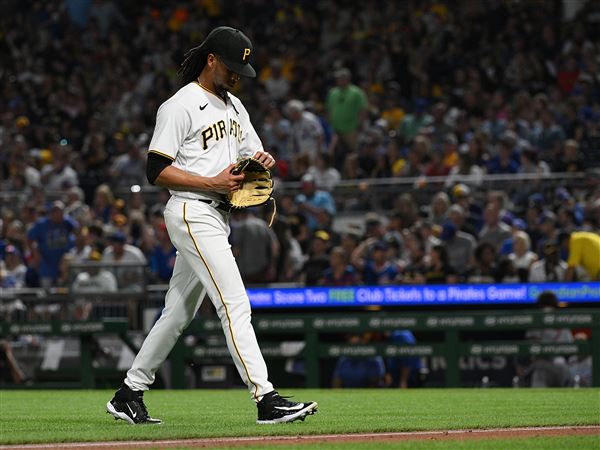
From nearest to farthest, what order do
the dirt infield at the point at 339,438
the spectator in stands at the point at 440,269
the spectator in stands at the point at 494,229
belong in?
the dirt infield at the point at 339,438 → the spectator in stands at the point at 440,269 → the spectator in stands at the point at 494,229

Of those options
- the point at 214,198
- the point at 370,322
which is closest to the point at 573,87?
the point at 370,322

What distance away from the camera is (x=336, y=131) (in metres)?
21.2

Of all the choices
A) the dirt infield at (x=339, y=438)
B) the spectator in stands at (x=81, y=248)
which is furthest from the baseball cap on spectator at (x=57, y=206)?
the dirt infield at (x=339, y=438)

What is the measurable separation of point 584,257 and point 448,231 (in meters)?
2.16

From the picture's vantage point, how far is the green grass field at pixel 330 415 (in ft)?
23.1

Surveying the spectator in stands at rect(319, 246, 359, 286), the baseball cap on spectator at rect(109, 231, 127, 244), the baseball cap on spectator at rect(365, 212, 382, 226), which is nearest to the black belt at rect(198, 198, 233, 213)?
the spectator in stands at rect(319, 246, 359, 286)

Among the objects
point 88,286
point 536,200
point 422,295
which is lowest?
point 422,295

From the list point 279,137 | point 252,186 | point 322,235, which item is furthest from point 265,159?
point 279,137

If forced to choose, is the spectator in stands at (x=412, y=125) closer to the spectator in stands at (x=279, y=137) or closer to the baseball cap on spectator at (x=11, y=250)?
the spectator in stands at (x=279, y=137)

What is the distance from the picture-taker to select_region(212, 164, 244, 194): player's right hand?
7520 millimetres

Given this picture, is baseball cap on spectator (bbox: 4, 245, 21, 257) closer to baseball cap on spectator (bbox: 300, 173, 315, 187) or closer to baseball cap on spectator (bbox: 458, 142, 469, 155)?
baseball cap on spectator (bbox: 300, 173, 315, 187)

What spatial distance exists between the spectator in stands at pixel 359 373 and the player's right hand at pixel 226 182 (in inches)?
276

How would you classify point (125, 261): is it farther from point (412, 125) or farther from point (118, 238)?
point (412, 125)

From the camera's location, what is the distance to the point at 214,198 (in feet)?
25.2
